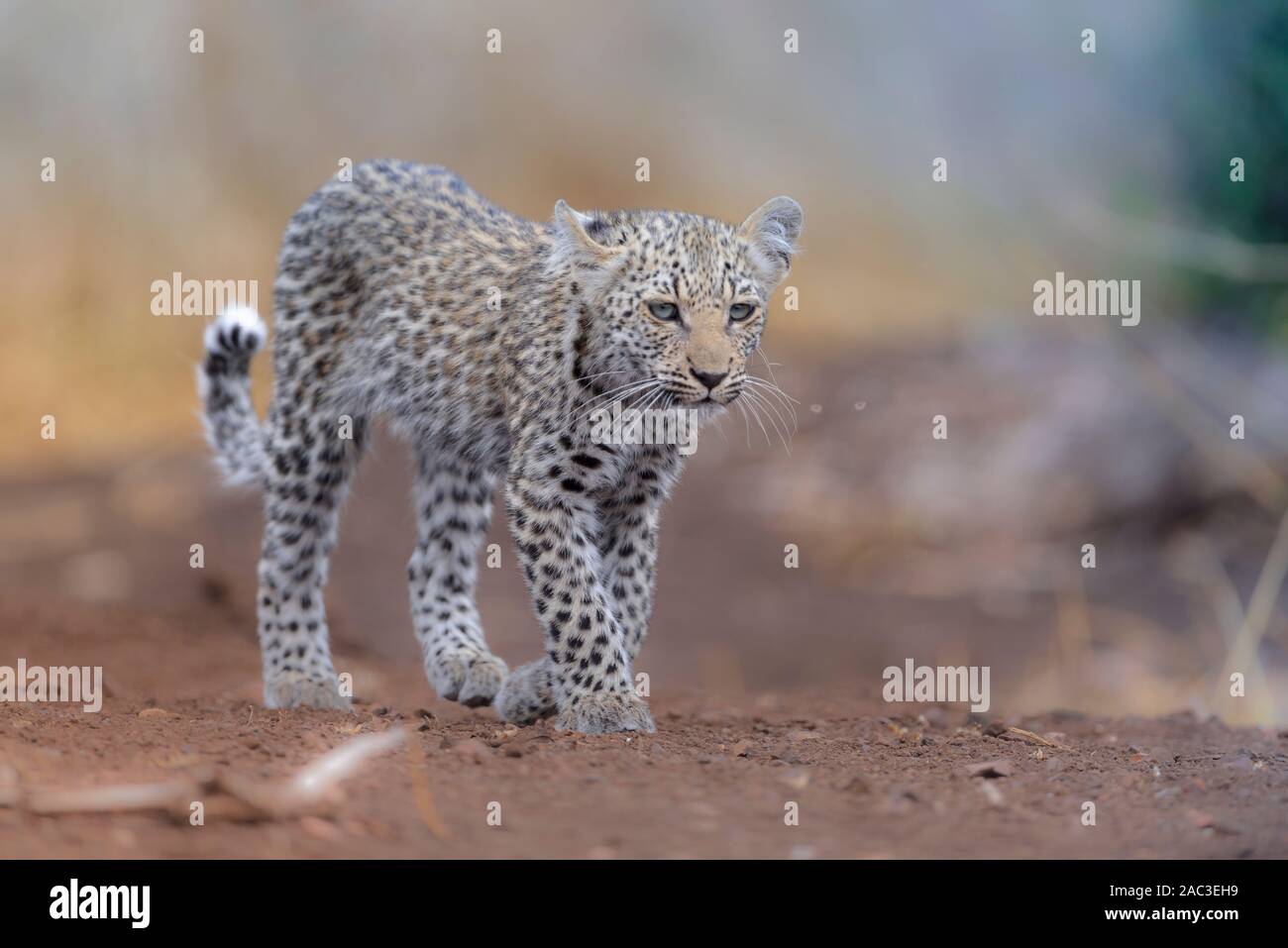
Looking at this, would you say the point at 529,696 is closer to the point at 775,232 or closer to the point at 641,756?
the point at 641,756

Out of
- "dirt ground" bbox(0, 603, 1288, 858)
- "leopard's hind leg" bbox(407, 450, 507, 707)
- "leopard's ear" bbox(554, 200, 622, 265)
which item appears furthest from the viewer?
"leopard's hind leg" bbox(407, 450, 507, 707)

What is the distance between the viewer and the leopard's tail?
7.14 metres

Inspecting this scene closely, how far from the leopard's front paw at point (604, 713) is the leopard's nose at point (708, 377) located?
1117 mm

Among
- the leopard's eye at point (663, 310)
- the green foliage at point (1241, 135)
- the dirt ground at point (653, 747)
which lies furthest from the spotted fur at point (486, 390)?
the green foliage at point (1241, 135)

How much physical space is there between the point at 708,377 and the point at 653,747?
1.23m

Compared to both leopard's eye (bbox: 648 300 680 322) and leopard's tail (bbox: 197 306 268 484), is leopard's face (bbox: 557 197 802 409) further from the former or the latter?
leopard's tail (bbox: 197 306 268 484)

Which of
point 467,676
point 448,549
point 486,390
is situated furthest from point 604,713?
point 448,549

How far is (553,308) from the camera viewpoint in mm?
5895

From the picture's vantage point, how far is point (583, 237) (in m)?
5.67

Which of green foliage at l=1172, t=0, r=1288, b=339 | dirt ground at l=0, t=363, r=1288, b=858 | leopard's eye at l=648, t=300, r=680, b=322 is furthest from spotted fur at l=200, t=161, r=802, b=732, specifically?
green foliage at l=1172, t=0, r=1288, b=339

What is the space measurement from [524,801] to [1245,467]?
327 inches

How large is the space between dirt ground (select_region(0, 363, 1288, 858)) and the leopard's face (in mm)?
1229

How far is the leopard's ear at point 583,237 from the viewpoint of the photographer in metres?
5.66

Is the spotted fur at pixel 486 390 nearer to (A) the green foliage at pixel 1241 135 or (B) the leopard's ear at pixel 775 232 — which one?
(B) the leopard's ear at pixel 775 232
